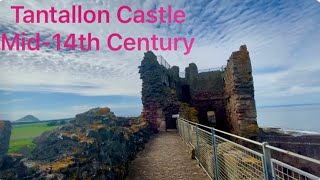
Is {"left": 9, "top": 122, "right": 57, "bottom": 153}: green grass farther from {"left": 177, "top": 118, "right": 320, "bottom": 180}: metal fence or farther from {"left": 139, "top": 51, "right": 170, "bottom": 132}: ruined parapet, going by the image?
{"left": 139, "top": 51, "right": 170, "bottom": 132}: ruined parapet

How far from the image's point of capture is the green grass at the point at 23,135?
350 cm

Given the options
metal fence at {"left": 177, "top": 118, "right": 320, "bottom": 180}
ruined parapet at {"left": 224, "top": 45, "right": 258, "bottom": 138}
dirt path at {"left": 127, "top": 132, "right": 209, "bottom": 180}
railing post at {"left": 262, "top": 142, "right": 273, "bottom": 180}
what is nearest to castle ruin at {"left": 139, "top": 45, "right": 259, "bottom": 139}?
ruined parapet at {"left": 224, "top": 45, "right": 258, "bottom": 138}

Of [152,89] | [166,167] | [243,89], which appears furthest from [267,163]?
[152,89]

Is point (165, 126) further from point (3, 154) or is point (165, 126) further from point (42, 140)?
→ point (3, 154)

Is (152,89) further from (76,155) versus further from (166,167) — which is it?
(76,155)

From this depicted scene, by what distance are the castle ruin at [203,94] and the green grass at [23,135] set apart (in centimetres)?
1111

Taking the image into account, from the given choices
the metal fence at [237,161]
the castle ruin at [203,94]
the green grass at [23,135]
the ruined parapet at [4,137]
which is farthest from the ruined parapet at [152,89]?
the ruined parapet at [4,137]

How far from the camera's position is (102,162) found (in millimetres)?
5461

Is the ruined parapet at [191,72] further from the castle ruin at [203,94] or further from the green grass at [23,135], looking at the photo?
the green grass at [23,135]

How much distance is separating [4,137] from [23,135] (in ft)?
1.92

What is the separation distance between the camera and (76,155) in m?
4.62

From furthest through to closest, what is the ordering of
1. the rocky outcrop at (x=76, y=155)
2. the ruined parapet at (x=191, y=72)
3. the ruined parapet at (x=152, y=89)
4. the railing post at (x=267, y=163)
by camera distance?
the ruined parapet at (x=191, y=72)
the ruined parapet at (x=152, y=89)
the rocky outcrop at (x=76, y=155)
the railing post at (x=267, y=163)

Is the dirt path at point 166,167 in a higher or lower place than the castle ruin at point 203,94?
lower

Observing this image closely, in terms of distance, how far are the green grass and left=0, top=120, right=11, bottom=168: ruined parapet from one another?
8cm
